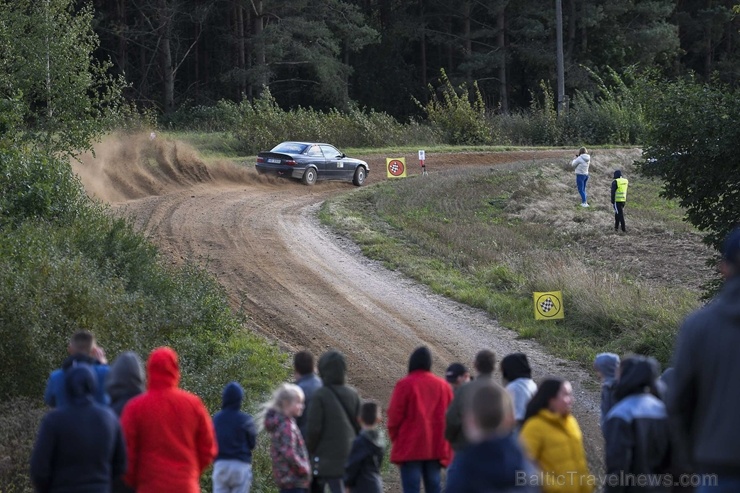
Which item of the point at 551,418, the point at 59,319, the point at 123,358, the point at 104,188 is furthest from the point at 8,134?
the point at 551,418

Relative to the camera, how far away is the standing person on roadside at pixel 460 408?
7.85 m

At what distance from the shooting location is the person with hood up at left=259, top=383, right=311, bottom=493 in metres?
7.84

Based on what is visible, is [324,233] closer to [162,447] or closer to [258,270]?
[258,270]

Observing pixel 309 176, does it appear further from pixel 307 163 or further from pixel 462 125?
pixel 462 125

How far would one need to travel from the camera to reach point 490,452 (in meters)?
4.38

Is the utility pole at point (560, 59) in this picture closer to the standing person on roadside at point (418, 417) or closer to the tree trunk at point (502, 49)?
the tree trunk at point (502, 49)

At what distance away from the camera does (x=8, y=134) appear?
75.5 ft

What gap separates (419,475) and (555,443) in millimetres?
2535

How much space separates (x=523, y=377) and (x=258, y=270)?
15292 millimetres

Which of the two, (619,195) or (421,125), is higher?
(421,125)

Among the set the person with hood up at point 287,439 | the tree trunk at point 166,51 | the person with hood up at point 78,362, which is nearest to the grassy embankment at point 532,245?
the person with hood up at point 287,439

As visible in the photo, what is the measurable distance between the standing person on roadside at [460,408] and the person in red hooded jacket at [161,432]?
2.12m

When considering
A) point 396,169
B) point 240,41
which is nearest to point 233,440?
point 396,169

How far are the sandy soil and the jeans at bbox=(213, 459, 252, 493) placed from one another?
204 inches
